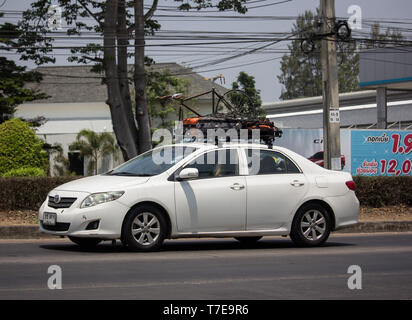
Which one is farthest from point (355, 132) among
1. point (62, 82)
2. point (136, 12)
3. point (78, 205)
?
point (62, 82)

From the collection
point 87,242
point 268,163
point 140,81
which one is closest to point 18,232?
point 87,242

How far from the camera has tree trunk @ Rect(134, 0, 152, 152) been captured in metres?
27.9

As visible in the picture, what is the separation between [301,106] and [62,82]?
20.6 metres

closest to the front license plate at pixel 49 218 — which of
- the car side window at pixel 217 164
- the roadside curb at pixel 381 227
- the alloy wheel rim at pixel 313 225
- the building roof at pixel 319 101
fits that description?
the car side window at pixel 217 164

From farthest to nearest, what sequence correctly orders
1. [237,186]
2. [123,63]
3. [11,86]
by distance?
[11,86] → [123,63] → [237,186]

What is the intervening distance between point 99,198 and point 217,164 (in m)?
2.09

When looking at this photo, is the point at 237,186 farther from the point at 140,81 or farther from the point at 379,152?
the point at 379,152

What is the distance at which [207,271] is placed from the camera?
9.59 m

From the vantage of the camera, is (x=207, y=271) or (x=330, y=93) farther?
(x=330, y=93)

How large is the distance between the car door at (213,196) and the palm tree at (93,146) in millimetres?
33573

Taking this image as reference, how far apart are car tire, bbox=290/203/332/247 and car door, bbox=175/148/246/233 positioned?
1015 mm

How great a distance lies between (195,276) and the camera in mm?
9109

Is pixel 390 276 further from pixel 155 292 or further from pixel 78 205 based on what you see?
pixel 78 205

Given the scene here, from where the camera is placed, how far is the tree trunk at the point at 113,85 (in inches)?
1051
